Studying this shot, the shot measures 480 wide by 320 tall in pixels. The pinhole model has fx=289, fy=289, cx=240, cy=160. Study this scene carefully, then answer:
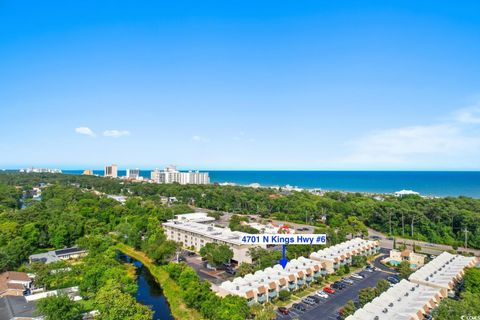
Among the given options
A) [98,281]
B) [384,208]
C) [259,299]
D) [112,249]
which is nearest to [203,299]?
[259,299]

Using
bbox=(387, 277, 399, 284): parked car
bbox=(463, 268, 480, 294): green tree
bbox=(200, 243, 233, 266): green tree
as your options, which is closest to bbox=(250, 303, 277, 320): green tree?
bbox=(200, 243, 233, 266): green tree

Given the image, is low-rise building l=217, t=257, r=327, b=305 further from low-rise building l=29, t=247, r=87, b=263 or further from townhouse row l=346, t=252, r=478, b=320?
low-rise building l=29, t=247, r=87, b=263

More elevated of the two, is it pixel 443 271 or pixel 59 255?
pixel 443 271

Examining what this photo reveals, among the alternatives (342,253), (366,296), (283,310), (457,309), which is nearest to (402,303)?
(366,296)

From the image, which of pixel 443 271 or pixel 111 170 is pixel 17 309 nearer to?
pixel 443 271

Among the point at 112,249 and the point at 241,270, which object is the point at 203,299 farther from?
the point at 112,249
